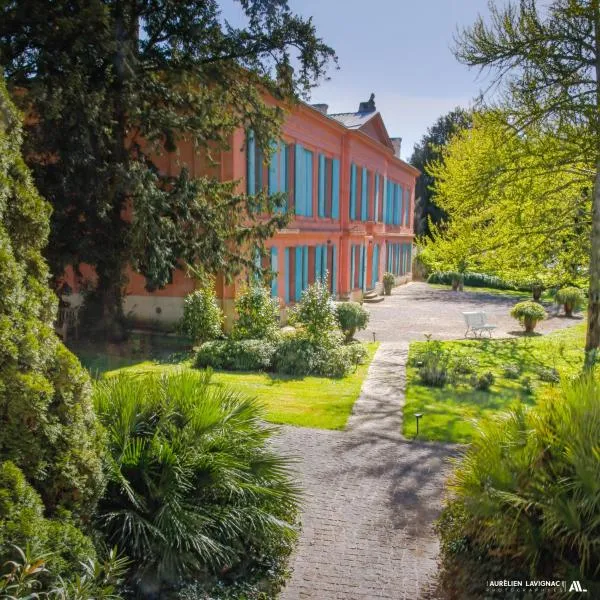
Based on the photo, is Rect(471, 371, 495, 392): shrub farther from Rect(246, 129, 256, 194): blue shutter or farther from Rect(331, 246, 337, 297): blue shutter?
Rect(331, 246, 337, 297): blue shutter

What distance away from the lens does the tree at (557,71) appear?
11.3 m

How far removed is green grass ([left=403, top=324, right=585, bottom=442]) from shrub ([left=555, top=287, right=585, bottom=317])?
438 centimetres

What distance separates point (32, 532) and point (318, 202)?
18224 millimetres

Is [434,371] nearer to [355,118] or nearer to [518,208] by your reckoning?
[518,208]

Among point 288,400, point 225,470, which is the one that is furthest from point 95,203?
point 225,470

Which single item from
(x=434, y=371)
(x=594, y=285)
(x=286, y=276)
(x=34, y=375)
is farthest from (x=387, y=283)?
(x=34, y=375)

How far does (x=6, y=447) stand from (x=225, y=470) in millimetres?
1694

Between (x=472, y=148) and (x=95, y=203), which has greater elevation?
(x=472, y=148)

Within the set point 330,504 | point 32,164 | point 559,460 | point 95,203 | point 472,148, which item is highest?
point 472,148

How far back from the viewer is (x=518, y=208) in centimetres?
1344

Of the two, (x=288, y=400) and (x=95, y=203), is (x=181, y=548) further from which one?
(x=95, y=203)

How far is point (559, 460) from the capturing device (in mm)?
3994

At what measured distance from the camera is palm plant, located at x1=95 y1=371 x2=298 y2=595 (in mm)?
4145

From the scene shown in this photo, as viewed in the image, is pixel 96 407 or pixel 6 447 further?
pixel 96 407
